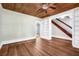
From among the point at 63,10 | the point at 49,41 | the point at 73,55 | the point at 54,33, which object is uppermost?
the point at 63,10

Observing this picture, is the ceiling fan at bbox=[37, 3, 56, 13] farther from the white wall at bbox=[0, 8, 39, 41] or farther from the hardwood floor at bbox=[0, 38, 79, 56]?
the hardwood floor at bbox=[0, 38, 79, 56]

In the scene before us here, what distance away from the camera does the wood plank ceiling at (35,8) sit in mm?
2279

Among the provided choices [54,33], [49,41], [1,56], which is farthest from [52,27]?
[1,56]

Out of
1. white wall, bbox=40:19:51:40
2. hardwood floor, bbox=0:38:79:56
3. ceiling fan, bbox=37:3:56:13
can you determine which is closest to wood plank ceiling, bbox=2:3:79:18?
ceiling fan, bbox=37:3:56:13

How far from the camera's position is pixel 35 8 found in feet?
7.70

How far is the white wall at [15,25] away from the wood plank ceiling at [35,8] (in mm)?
85

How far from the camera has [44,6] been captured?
2.31m

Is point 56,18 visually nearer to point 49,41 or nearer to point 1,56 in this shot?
point 49,41

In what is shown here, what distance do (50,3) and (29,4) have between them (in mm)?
389

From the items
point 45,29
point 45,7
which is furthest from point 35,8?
point 45,29

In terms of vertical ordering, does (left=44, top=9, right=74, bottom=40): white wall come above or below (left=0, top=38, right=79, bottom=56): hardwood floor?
above

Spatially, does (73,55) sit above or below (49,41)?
below

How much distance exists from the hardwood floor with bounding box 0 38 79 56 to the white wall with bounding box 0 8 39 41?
156mm

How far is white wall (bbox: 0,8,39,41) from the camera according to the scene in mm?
2320
